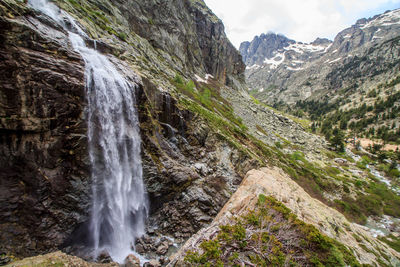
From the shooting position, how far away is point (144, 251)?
45.2 ft

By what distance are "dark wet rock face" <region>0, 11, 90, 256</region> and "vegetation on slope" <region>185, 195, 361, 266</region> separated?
10.6 meters

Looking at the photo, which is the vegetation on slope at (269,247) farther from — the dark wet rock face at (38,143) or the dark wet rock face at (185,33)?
the dark wet rock face at (185,33)

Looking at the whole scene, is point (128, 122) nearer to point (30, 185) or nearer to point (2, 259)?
point (30, 185)

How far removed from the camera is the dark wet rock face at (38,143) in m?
10.5

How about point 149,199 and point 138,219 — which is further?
point 149,199

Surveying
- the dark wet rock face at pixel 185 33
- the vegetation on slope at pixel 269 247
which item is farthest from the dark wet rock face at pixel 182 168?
the dark wet rock face at pixel 185 33

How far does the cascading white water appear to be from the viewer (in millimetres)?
13672

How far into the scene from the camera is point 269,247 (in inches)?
316

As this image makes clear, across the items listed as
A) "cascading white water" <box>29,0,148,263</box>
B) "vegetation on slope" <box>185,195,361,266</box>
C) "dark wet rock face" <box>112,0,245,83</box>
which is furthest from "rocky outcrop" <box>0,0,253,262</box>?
"dark wet rock face" <box>112,0,245,83</box>

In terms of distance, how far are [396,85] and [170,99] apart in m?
172

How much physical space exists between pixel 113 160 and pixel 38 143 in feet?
16.8

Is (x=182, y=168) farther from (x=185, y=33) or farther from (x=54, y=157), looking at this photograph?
(x=185, y=33)

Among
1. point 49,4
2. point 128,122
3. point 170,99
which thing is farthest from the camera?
point 170,99

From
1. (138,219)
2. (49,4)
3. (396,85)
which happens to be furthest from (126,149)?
(396,85)
